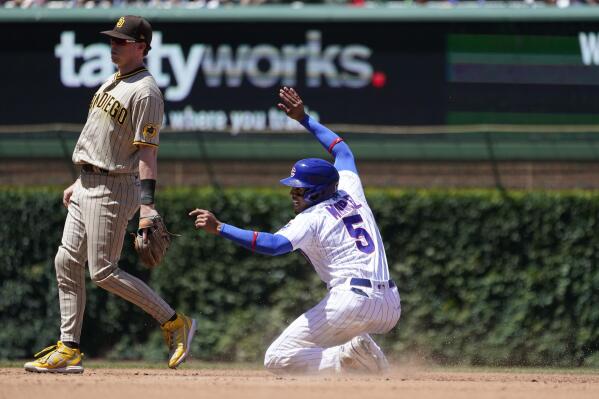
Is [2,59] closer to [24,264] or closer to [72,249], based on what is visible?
[24,264]

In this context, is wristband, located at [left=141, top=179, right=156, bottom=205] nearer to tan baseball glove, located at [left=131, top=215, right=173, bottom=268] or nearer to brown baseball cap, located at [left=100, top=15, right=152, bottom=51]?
tan baseball glove, located at [left=131, top=215, right=173, bottom=268]

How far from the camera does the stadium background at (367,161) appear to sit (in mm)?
9422

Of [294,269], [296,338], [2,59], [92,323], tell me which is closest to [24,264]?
[92,323]

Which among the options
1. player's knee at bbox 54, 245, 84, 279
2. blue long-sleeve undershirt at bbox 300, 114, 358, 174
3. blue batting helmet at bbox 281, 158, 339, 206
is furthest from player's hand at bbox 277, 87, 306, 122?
player's knee at bbox 54, 245, 84, 279

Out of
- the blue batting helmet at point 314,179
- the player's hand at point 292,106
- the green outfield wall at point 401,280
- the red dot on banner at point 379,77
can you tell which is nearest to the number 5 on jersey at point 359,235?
the blue batting helmet at point 314,179

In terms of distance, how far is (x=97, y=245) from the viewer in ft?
19.8

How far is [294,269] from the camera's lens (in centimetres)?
957

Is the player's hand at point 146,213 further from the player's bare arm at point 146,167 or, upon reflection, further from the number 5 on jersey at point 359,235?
the number 5 on jersey at point 359,235

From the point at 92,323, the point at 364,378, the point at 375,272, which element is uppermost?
the point at 375,272

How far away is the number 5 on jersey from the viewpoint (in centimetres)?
620

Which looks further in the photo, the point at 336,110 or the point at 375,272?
the point at 336,110

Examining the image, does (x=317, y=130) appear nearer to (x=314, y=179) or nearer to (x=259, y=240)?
(x=314, y=179)

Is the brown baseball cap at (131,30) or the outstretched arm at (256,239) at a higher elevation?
the brown baseball cap at (131,30)

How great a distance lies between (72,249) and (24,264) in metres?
3.83
